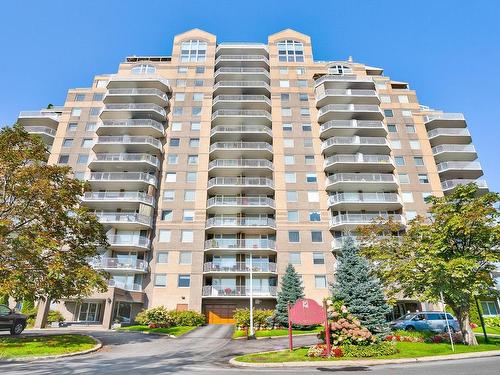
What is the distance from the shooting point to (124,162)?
4278 cm

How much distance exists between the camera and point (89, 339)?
21.0m

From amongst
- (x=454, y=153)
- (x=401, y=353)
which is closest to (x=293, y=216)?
(x=454, y=153)

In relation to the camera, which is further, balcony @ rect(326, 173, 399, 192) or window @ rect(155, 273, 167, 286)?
balcony @ rect(326, 173, 399, 192)

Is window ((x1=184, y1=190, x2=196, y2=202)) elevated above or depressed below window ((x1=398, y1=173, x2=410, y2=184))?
below

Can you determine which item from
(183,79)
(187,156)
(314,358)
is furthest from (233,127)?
(314,358)

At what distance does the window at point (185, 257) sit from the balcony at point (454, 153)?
1416 inches

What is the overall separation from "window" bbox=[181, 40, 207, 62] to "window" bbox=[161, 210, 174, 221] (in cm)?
2630

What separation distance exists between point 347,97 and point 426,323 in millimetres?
32489

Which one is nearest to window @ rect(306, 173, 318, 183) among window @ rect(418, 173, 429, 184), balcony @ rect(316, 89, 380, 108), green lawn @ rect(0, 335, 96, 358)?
balcony @ rect(316, 89, 380, 108)

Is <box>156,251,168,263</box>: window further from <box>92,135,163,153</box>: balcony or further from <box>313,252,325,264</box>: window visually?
<box>313,252,325,264</box>: window

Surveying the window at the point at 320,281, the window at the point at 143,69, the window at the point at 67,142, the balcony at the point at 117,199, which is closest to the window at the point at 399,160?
the window at the point at 320,281

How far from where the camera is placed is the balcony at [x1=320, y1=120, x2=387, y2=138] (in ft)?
150

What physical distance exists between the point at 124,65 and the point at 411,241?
161 feet

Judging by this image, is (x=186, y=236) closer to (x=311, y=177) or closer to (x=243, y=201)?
(x=243, y=201)
